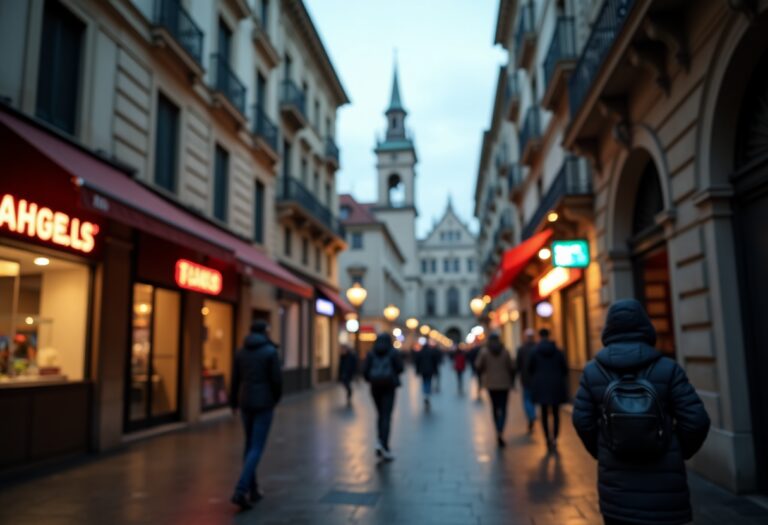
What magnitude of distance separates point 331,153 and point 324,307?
7.91 metres

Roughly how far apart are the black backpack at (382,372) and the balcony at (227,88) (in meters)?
8.83

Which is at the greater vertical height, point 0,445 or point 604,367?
point 604,367

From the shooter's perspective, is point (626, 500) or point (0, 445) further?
point (0, 445)

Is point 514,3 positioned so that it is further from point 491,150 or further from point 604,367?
point 604,367

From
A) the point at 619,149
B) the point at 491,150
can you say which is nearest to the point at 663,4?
the point at 619,149

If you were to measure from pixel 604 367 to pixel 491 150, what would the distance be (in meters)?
34.4

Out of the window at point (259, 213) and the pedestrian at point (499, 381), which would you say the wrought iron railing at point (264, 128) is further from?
the pedestrian at point (499, 381)

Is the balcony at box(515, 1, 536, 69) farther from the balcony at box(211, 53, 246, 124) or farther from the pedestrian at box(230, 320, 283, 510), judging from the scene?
the pedestrian at box(230, 320, 283, 510)

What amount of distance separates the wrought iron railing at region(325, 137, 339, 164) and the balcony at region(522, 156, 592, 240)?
14830 mm

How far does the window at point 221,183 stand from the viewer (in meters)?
15.4

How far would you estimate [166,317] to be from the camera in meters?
12.3

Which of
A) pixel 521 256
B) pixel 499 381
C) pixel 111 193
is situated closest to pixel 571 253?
pixel 521 256

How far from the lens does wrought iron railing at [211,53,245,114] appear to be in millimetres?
14789

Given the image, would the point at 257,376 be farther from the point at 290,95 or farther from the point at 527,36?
the point at 290,95
